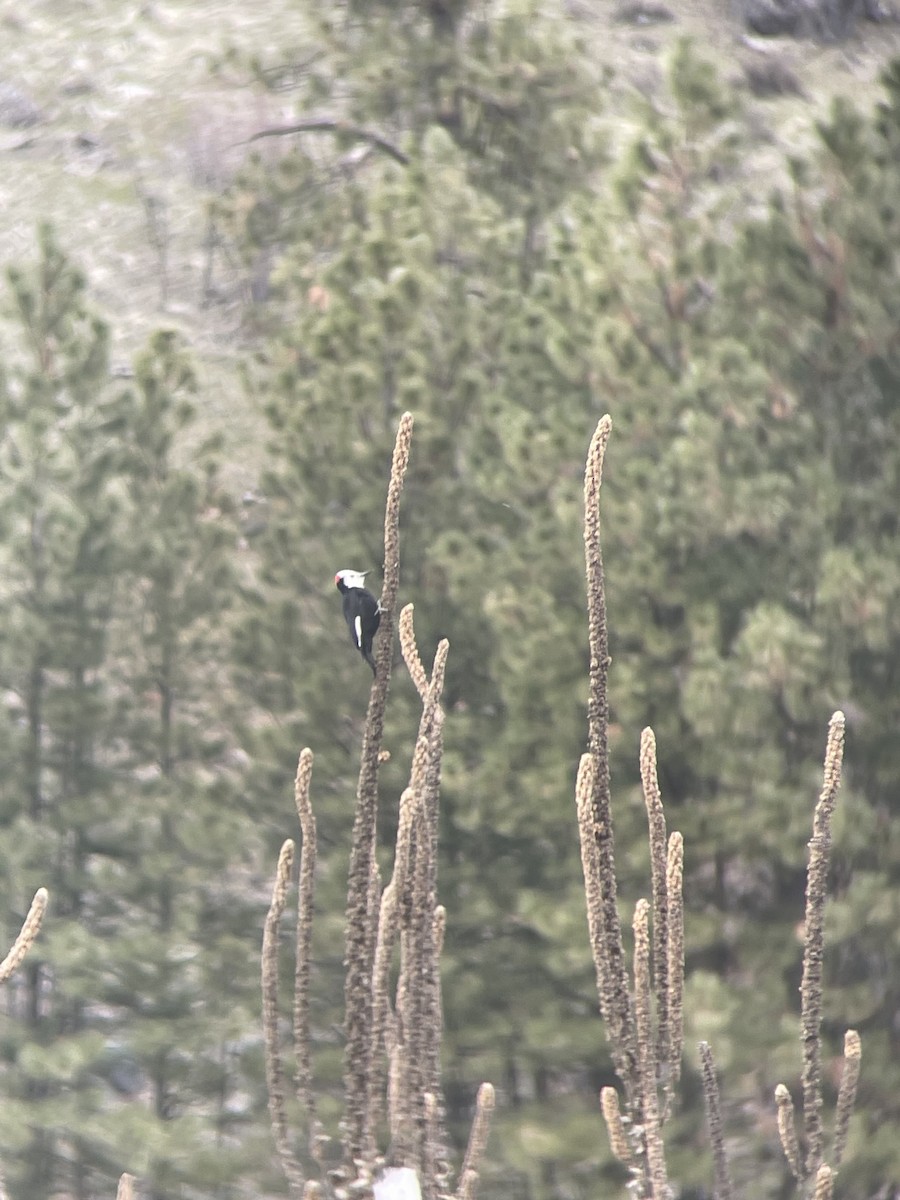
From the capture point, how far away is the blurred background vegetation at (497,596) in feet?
39.7

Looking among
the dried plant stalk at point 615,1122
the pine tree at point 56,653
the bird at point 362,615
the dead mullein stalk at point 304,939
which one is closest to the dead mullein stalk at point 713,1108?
the dried plant stalk at point 615,1122

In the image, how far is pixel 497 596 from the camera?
13.4 m

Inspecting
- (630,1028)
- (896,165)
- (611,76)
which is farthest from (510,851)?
(630,1028)

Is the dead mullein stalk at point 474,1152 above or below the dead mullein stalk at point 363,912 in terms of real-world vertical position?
below

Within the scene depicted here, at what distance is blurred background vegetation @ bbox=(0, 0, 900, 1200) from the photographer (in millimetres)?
12109

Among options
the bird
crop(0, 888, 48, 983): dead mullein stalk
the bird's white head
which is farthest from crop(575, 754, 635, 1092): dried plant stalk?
the bird's white head

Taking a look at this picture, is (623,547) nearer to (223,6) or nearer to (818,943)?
(818,943)

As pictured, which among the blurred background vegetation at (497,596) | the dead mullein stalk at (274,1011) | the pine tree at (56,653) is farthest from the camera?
the pine tree at (56,653)

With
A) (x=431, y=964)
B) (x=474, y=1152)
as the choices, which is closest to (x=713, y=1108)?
(x=474, y=1152)

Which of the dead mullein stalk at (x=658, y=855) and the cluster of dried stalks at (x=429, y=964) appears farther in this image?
the dead mullein stalk at (x=658, y=855)

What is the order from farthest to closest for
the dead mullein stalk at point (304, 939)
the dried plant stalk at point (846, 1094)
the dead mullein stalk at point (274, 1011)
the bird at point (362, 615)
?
the bird at point (362, 615)
the dead mullein stalk at point (274, 1011)
the dried plant stalk at point (846, 1094)
the dead mullein stalk at point (304, 939)

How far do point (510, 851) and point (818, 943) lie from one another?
10694 millimetres

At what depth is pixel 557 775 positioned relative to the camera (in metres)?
13.1

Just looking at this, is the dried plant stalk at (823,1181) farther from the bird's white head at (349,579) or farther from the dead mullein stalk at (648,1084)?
the bird's white head at (349,579)
